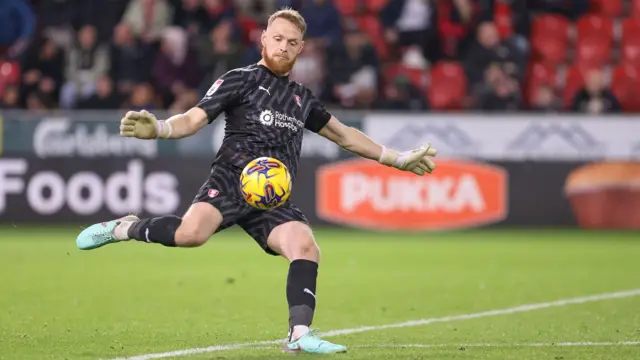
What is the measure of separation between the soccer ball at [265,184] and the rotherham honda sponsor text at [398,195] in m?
10.7

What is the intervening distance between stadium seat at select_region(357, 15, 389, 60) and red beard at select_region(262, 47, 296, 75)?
43.3 ft

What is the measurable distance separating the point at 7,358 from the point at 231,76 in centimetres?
194

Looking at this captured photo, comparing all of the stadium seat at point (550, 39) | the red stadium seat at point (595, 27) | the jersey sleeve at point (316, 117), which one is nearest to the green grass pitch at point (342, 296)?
the jersey sleeve at point (316, 117)

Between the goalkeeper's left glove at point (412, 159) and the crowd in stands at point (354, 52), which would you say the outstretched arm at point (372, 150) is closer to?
the goalkeeper's left glove at point (412, 159)

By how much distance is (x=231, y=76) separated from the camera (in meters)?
6.71

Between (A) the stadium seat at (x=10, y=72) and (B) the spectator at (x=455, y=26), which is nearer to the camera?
(A) the stadium seat at (x=10, y=72)

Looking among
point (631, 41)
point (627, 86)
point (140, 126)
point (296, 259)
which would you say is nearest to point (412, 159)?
point (296, 259)

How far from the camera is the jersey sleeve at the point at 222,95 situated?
21.5 ft

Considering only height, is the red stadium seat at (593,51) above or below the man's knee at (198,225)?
below

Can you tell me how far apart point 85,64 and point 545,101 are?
23.8 feet

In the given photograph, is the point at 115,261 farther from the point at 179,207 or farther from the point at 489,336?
the point at 489,336

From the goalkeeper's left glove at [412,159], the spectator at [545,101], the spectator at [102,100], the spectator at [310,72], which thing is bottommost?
the spectator at [545,101]

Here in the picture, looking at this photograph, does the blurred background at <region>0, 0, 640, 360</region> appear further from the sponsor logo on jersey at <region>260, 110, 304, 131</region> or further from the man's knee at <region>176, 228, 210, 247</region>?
the man's knee at <region>176, 228, 210, 247</region>

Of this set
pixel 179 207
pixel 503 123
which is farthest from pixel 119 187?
pixel 503 123
